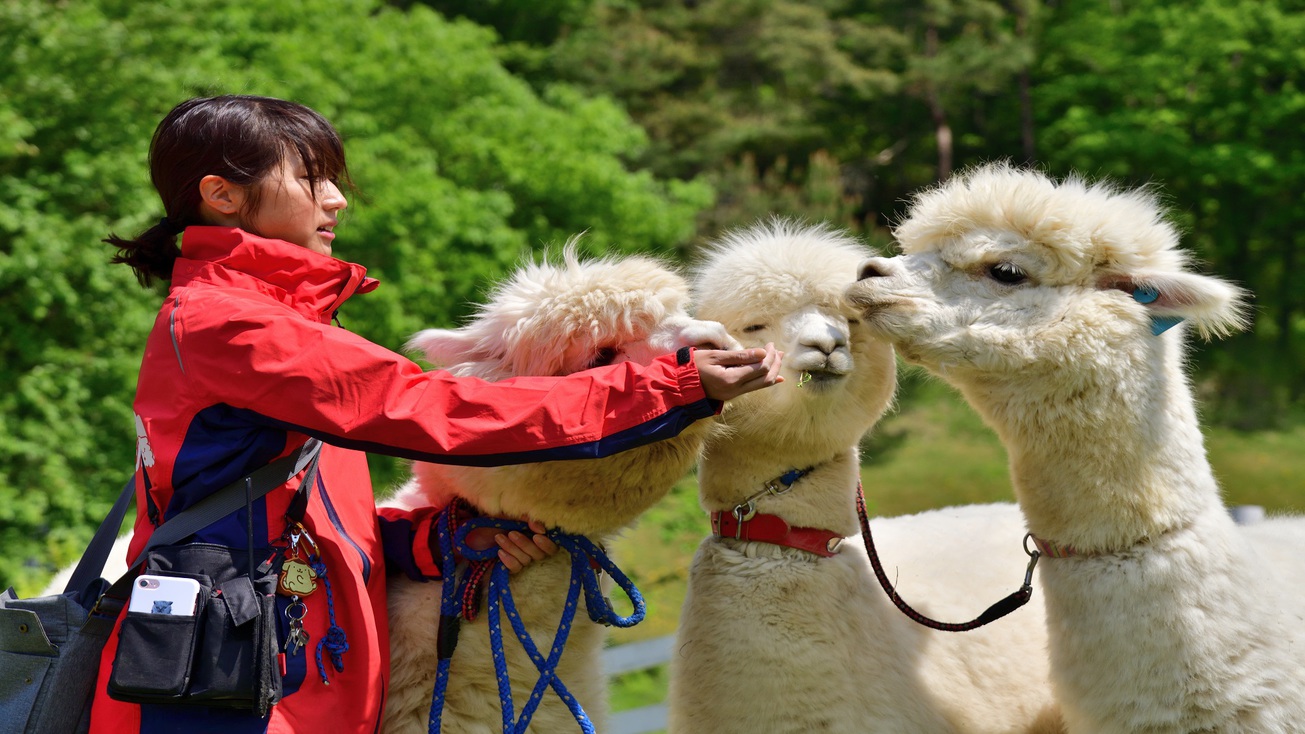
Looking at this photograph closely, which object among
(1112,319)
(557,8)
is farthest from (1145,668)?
(557,8)

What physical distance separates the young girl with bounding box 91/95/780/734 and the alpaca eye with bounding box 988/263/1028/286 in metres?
0.58

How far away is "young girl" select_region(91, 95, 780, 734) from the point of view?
78.2 inches

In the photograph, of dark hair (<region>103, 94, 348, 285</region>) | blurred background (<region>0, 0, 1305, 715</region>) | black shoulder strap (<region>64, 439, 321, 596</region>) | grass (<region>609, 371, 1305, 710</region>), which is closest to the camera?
black shoulder strap (<region>64, 439, 321, 596</region>)

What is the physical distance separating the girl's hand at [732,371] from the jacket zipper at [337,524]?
32.0 inches

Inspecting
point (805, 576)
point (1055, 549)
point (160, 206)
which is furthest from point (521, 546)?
point (160, 206)

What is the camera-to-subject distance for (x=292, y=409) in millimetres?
1981

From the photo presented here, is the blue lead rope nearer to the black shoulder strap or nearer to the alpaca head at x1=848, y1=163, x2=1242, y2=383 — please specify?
the black shoulder strap

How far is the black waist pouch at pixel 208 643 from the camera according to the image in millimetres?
1895

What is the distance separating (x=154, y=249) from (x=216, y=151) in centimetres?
28

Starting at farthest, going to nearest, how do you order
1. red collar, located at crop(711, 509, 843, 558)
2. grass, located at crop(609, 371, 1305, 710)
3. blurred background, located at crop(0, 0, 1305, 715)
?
grass, located at crop(609, 371, 1305, 710) → blurred background, located at crop(0, 0, 1305, 715) → red collar, located at crop(711, 509, 843, 558)

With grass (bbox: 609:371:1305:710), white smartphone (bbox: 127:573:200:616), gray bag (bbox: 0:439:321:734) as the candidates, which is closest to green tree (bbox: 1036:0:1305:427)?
grass (bbox: 609:371:1305:710)

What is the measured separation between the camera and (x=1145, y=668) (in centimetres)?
229

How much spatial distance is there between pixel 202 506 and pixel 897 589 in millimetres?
1891

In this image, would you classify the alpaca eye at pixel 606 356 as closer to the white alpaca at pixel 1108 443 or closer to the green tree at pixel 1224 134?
the white alpaca at pixel 1108 443
